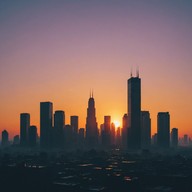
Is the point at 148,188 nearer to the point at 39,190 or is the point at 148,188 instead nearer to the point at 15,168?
the point at 39,190

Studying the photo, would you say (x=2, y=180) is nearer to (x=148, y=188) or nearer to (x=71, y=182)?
(x=71, y=182)

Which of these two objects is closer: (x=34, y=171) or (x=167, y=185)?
(x=167, y=185)

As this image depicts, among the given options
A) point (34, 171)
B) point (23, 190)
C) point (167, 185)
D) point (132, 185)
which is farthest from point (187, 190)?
point (34, 171)

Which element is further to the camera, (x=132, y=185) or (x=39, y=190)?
(x=132, y=185)

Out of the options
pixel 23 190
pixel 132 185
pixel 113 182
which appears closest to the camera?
pixel 23 190

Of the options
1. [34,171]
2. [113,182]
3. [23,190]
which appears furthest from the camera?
[34,171]

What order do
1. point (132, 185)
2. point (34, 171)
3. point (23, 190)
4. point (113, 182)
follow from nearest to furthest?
point (23, 190)
point (132, 185)
point (113, 182)
point (34, 171)

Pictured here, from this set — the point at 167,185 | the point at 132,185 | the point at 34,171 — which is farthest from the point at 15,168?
the point at 167,185

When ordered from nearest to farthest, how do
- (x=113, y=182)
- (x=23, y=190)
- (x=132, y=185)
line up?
(x=23, y=190), (x=132, y=185), (x=113, y=182)
